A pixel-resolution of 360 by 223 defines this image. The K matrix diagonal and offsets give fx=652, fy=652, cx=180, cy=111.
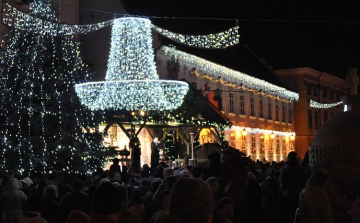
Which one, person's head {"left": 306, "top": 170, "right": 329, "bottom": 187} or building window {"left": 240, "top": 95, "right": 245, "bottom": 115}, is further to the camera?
building window {"left": 240, "top": 95, "right": 245, "bottom": 115}

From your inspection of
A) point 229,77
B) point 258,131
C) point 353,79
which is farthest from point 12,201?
point 353,79

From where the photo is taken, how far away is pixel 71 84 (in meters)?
24.6

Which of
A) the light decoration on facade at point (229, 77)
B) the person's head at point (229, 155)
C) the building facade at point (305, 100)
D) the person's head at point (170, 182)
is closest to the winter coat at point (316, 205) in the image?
the person's head at point (229, 155)

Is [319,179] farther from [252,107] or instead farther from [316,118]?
[316,118]

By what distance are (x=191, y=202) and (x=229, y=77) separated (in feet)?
149

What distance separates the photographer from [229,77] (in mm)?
48812

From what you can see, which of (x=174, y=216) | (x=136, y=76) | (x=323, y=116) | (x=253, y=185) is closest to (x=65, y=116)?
(x=136, y=76)

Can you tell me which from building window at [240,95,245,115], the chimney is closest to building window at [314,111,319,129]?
the chimney

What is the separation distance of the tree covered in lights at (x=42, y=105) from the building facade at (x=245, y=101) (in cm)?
1390

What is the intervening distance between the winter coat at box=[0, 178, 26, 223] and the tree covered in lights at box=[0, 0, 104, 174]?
36.2 feet

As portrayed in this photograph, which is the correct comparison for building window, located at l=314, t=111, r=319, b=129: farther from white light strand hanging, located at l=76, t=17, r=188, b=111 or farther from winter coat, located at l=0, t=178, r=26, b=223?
winter coat, located at l=0, t=178, r=26, b=223

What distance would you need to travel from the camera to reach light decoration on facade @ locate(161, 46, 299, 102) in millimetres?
40875

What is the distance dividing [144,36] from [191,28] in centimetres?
2231

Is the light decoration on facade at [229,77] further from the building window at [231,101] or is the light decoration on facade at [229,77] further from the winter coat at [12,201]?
the winter coat at [12,201]
